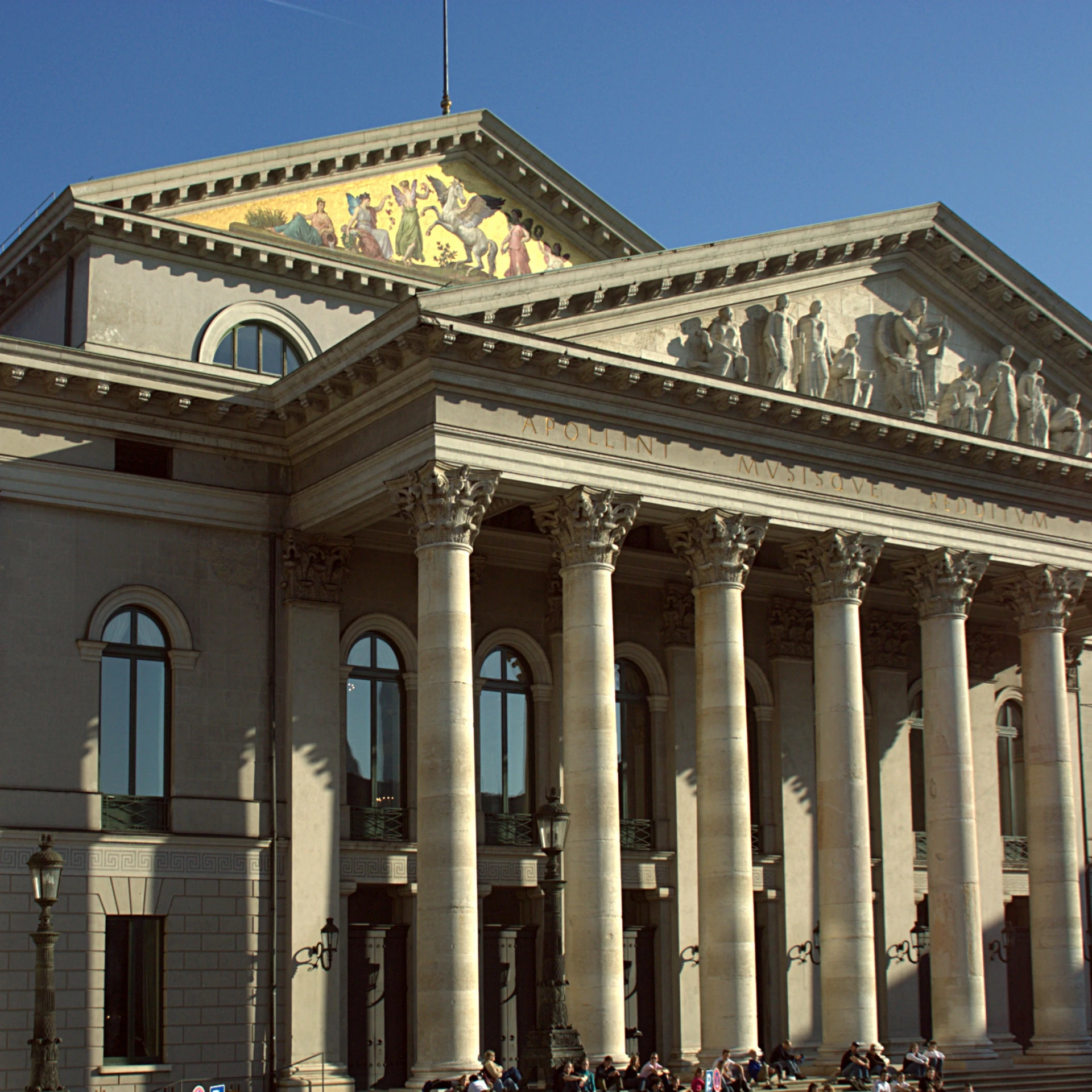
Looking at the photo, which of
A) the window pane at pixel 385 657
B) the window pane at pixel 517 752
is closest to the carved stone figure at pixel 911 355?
the window pane at pixel 517 752

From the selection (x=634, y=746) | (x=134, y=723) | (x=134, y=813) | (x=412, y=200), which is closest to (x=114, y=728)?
(x=134, y=723)

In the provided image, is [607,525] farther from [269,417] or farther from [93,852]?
[93,852]

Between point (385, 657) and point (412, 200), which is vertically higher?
point (412, 200)

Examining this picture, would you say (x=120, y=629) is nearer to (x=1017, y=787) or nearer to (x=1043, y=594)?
(x=1043, y=594)

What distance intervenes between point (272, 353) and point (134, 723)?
937 cm

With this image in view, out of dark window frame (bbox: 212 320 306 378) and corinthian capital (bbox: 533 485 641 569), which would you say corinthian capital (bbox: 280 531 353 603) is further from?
A: dark window frame (bbox: 212 320 306 378)

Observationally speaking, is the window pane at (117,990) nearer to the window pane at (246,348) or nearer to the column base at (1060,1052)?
the window pane at (246,348)

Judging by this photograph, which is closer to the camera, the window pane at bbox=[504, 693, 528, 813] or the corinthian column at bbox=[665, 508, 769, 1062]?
the corinthian column at bbox=[665, 508, 769, 1062]

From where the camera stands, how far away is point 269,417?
32938 mm

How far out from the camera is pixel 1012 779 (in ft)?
145

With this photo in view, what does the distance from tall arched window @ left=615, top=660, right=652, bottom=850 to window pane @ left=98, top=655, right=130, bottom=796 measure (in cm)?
1098

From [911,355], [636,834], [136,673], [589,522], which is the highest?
[911,355]

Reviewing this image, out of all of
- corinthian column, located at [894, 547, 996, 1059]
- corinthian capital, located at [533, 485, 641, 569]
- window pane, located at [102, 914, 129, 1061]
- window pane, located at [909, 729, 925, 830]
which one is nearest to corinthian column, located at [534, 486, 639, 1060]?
corinthian capital, located at [533, 485, 641, 569]

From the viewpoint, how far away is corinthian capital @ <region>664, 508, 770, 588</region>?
106 ft
